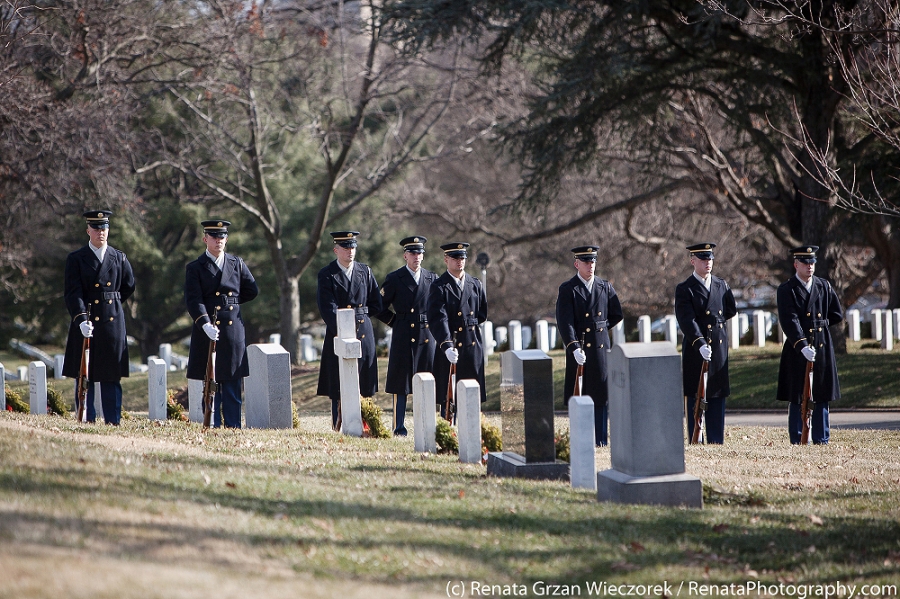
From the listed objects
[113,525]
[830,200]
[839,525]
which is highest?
[830,200]

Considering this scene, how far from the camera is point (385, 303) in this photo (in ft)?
36.4

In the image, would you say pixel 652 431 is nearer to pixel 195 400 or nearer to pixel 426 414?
pixel 426 414

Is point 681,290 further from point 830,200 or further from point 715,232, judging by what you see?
point 715,232

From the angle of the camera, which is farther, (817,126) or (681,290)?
(817,126)

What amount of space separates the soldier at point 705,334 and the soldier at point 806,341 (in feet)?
2.16

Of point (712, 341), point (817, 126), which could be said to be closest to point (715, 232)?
point (817, 126)

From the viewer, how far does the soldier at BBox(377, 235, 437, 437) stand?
10812 millimetres

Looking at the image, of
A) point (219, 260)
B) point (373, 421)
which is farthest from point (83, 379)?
point (373, 421)

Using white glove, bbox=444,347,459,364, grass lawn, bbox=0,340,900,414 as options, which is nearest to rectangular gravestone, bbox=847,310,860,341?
grass lawn, bbox=0,340,900,414

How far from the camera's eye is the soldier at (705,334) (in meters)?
10.3

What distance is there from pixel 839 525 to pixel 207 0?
1636 centimetres

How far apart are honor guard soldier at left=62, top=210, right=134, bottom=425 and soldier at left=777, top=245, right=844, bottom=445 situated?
23.1 feet

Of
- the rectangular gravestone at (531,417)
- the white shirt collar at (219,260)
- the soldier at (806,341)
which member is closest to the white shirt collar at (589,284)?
the soldier at (806,341)

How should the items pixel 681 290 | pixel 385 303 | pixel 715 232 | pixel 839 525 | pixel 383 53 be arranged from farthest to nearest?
pixel 715 232
pixel 383 53
pixel 385 303
pixel 681 290
pixel 839 525
